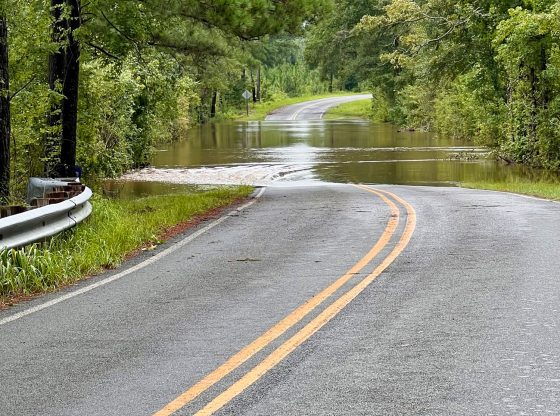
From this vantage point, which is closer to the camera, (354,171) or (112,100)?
(112,100)

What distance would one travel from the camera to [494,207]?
16.0 meters

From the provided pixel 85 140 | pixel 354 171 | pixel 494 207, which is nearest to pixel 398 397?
pixel 494 207

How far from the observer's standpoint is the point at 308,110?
308 feet

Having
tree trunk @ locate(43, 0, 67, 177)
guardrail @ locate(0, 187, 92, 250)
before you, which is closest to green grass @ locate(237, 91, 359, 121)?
tree trunk @ locate(43, 0, 67, 177)

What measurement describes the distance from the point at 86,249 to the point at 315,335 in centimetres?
460

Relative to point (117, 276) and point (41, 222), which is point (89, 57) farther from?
point (117, 276)

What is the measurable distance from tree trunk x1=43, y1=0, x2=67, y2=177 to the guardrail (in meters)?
5.22

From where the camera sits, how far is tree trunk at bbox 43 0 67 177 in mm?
16719

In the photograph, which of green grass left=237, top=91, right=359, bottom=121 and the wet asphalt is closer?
the wet asphalt

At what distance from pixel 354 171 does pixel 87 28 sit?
1907 centimetres

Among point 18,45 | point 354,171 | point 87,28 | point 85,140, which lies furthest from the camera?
point 354,171

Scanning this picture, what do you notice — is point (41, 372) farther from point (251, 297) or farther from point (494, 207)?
point (494, 207)

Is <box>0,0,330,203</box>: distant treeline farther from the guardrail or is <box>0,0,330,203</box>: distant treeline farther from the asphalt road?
the asphalt road

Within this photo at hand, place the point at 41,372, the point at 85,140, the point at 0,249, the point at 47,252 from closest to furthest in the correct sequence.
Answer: the point at 41,372, the point at 0,249, the point at 47,252, the point at 85,140
